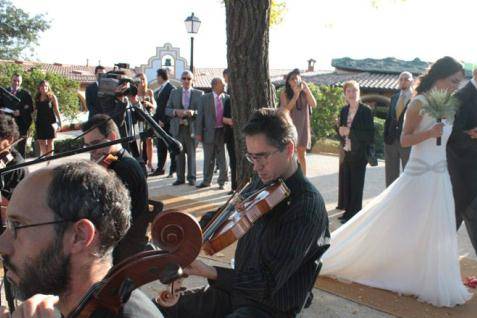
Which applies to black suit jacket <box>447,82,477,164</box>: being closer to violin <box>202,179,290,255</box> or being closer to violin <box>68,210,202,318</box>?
violin <box>202,179,290,255</box>

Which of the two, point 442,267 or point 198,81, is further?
point 198,81

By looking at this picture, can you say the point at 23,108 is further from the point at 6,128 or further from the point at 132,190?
the point at 132,190

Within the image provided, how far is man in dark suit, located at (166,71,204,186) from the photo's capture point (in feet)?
30.5

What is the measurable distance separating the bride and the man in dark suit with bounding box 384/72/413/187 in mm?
2731

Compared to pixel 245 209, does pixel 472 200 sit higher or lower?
lower

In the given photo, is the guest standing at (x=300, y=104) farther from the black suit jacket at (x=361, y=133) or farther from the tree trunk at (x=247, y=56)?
the tree trunk at (x=247, y=56)

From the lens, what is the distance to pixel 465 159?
510 cm

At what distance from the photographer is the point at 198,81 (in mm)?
40469

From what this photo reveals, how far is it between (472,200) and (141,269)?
Result: 13.3 ft

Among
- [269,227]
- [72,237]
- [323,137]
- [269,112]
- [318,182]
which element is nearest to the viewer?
[72,237]

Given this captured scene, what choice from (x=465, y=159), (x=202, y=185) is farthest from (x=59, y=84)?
(x=465, y=159)

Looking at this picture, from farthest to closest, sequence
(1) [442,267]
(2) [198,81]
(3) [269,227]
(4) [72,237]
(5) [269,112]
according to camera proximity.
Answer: (2) [198,81] < (1) [442,267] < (5) [269,112] < (3) [269,227] < (4) [72,237]

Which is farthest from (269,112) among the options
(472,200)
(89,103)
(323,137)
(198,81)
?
(198,81)

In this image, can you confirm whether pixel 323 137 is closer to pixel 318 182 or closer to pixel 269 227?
pixel 318 182
